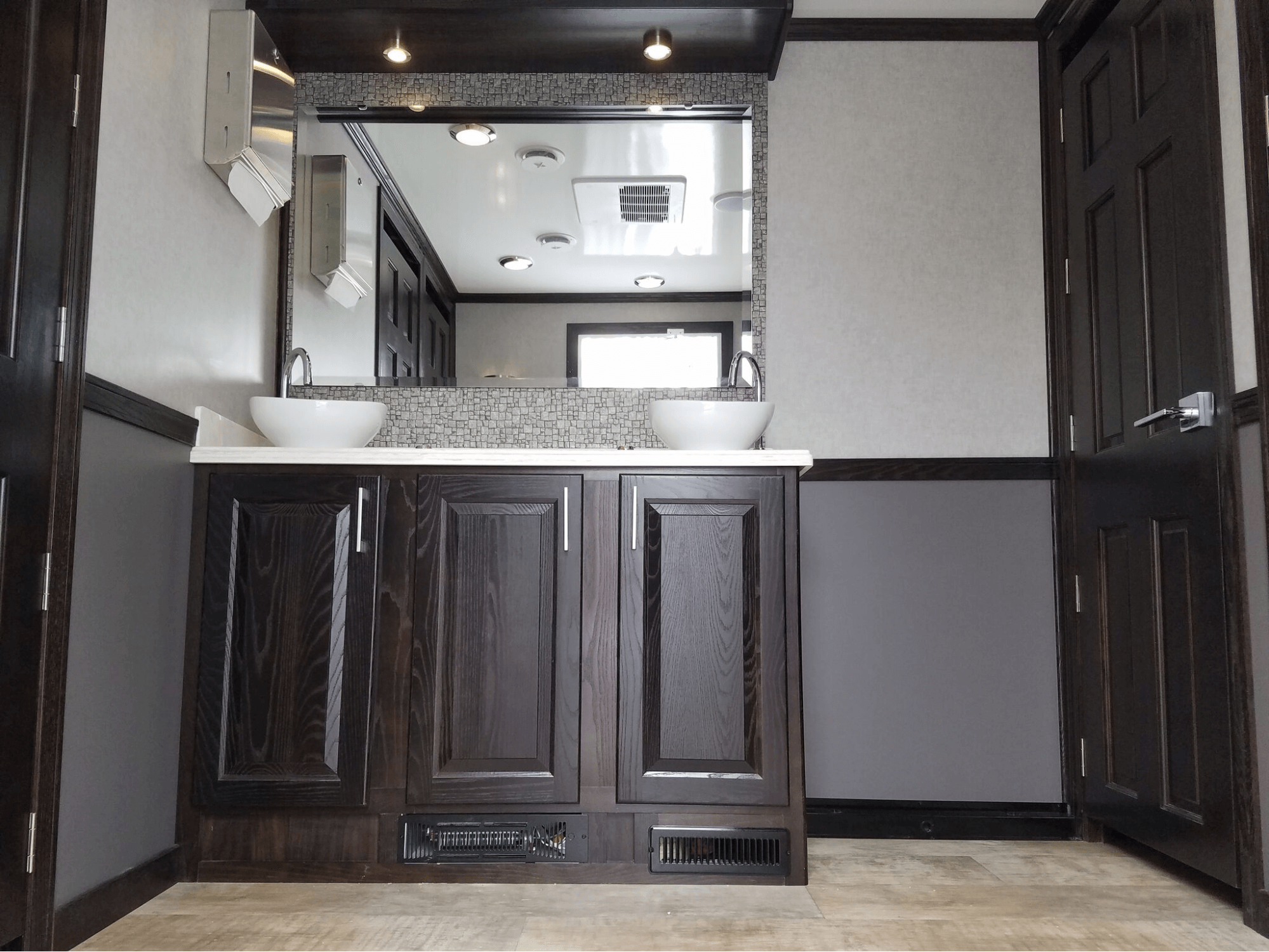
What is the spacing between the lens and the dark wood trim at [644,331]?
282 cm

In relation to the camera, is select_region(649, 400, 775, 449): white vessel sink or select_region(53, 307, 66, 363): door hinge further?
select_region(649, 400, 775, 449): white vessel sink

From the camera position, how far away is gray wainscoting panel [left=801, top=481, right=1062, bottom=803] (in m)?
2.70

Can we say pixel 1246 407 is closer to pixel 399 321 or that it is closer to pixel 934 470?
pixel 934 470

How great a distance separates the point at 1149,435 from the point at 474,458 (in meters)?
1.57

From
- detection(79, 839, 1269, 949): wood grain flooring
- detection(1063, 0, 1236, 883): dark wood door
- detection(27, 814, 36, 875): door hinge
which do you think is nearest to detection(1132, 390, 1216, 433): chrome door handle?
detection(1063, 0, 1236, 883): dark wood door

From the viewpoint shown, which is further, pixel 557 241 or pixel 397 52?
pixel 557 241

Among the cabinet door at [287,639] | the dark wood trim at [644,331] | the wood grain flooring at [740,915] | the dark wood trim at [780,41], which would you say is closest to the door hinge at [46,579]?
the cabinet door at [287,639]

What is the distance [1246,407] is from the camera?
190cm

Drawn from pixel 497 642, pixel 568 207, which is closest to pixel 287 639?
pixel 497 642

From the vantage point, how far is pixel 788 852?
84.0 inches

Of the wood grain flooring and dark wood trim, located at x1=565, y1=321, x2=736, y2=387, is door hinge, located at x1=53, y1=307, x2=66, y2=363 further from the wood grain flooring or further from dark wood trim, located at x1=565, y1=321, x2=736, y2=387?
dark wood trim, located at x1=565, y1=321, x2=736, y2=387

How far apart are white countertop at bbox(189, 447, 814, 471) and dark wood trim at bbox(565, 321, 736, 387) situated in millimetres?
655

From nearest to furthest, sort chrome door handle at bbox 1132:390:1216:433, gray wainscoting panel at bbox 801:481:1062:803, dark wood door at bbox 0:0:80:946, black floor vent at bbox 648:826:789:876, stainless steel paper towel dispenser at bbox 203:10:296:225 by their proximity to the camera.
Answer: dark wood door at bbox 0:0:80:946 → chrome door handle at bbox 1132:390:1216:433 → black floor vent at bbox 648:826:789:876 → stainless steel paper towel dispenser at bbox 203:10:296:225 → gray wainscoting panel at bbox 801:481:1062:803

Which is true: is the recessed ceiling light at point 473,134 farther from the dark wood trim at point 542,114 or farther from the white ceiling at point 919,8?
the white ceiling at point 919,8
